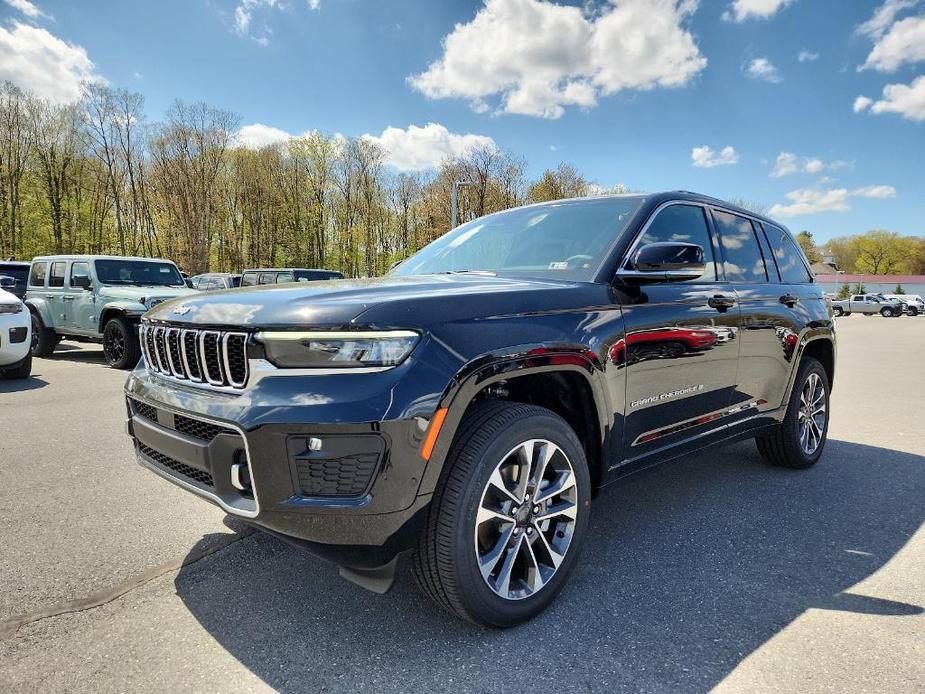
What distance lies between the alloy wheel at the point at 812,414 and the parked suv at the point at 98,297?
8596 millimetres

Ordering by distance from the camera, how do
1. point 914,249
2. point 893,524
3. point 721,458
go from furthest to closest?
point 914,249
point 721,458
point 893,524

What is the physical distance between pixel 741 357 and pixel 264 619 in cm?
276

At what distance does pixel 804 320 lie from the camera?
13.4 ft

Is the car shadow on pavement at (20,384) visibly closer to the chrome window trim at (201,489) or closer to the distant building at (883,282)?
the chrome window trim at (201,489)

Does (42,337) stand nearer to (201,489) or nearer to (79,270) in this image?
(79,270)

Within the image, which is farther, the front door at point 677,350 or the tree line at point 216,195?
the tree line at point 216,195

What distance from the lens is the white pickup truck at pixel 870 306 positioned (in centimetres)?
4834

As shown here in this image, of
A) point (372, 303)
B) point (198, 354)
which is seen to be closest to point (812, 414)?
point (372, 303)

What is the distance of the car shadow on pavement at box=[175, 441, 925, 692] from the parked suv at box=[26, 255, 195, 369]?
7.53 meters

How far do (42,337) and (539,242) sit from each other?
10.9 meters

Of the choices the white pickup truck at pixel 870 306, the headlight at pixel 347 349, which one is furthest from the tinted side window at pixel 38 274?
the white pickup truck at pixel 870 306

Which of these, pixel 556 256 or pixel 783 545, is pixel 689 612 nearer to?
pixel 783 545

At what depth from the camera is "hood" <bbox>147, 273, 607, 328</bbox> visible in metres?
1.96

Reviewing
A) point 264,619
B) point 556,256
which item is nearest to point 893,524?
point 556,256
